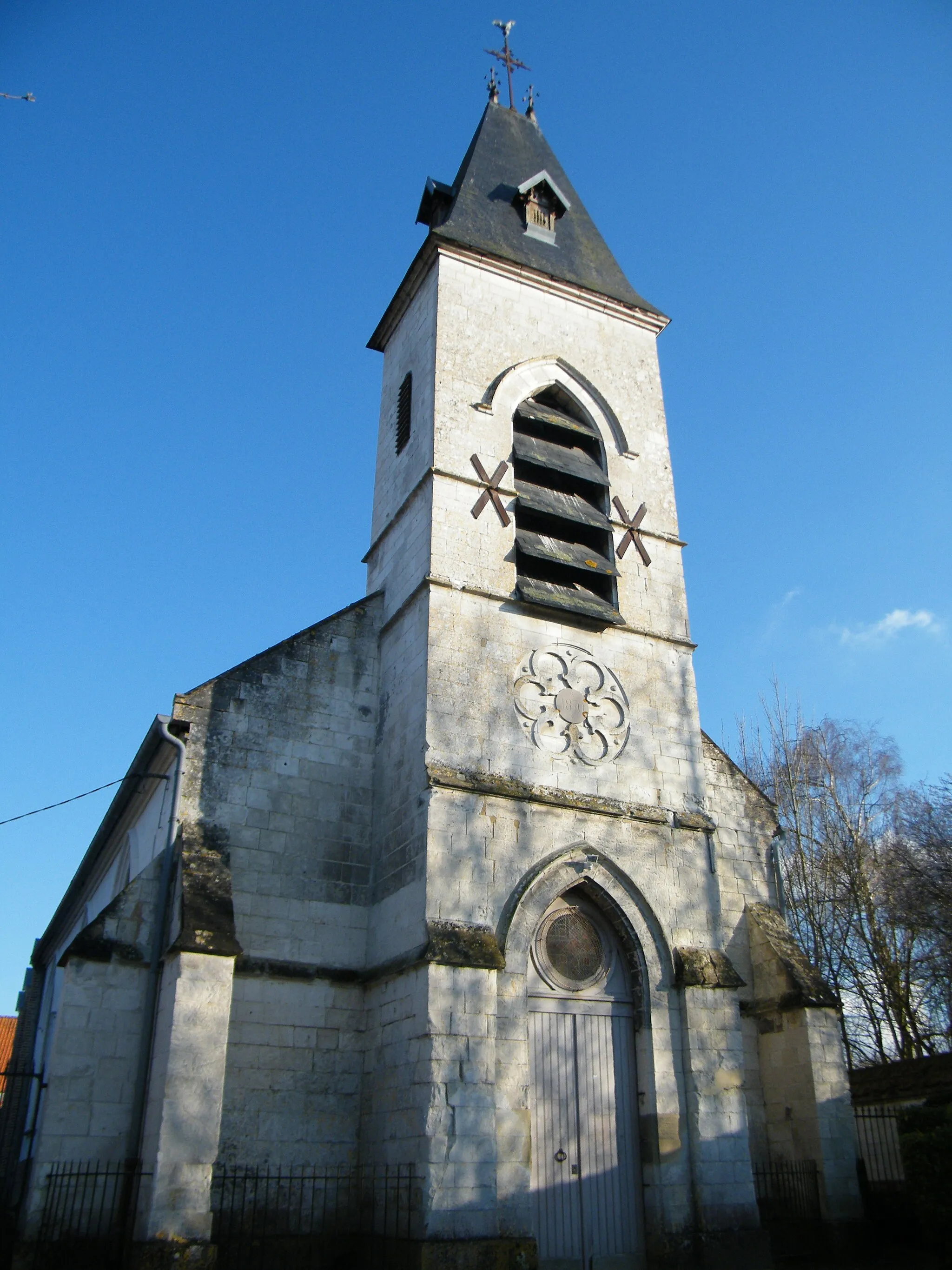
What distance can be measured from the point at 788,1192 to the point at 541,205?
15252 millimetres

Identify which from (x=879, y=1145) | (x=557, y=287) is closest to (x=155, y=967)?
(x=557, y=287)

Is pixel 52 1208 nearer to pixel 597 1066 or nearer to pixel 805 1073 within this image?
pixel 597 1066

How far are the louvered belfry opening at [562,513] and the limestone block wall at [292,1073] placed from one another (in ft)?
18.0

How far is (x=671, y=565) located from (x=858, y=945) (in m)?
13.3

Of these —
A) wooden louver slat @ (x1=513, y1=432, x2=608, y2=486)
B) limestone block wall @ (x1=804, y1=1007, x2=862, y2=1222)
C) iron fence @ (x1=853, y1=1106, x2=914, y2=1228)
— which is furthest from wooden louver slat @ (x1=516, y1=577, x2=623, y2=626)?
iron fence @ (x1=853, y1=1106, x2=914, y2=1228)

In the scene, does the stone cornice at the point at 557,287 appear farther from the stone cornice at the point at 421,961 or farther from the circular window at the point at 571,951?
the stone cornice at the point at 421,961

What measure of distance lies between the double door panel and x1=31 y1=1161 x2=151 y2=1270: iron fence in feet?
13.2

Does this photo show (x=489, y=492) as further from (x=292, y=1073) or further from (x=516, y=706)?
(x=292, y=1073)

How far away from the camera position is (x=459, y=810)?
10930mm

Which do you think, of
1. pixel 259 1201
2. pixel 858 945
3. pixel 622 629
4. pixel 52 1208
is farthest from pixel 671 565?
pixel 858 945

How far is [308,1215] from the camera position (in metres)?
10.3

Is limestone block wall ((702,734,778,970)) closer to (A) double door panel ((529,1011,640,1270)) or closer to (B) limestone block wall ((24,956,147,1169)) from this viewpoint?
(A) double door panel ((529,1011,640,1270))

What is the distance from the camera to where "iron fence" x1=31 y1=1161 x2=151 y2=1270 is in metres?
9.26

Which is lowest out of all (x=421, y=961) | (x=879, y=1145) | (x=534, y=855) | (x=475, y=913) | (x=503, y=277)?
(x=879, y=1145)
